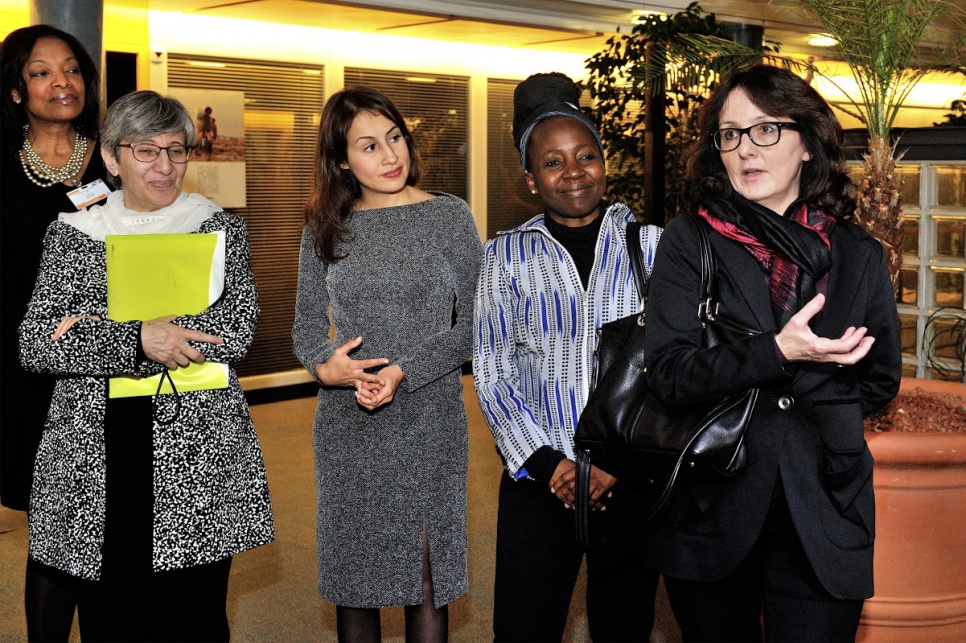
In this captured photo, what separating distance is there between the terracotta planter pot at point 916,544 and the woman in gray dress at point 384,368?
1.35m

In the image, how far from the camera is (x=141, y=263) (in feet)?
9.32

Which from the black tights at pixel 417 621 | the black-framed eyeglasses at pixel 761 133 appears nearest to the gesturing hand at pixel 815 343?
the black-framed eyeglasses at pixel 761 133

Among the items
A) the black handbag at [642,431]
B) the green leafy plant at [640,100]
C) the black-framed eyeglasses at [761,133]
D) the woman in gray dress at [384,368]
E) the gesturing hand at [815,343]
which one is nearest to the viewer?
the gesturing hand at [815,343]

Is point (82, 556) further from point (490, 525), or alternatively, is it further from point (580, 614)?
point (490, 525)

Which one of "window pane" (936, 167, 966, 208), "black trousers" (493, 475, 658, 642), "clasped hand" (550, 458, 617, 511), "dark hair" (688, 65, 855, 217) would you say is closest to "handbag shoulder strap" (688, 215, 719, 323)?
"dark hair" (688, 65, 855, 217)

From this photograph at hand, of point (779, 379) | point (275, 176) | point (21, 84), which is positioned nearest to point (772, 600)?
point (779, 379)

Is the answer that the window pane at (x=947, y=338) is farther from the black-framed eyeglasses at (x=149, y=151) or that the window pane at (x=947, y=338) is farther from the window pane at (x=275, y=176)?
the window pane at (x=275, y=176)

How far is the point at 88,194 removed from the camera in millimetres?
3234

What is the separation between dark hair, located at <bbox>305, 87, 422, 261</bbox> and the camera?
3.22 m

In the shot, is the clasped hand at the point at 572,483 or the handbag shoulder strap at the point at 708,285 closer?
the handbag shoulder strap at the point at 708,285

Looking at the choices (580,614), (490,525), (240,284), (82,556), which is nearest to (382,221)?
(240,284)

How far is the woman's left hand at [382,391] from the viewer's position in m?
3.07

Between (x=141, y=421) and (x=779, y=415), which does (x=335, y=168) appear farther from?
(x=779, y=415)

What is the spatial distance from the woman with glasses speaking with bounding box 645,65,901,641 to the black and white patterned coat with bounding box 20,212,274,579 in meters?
1.13
